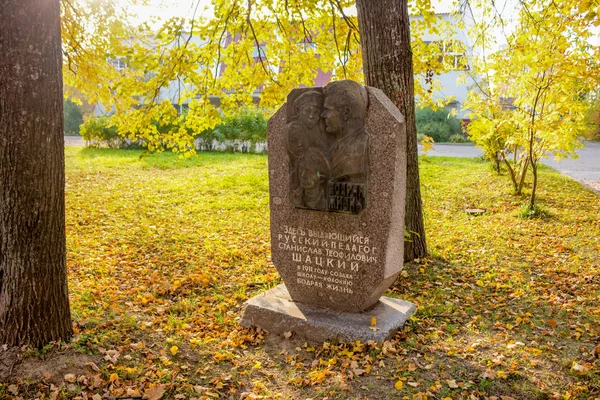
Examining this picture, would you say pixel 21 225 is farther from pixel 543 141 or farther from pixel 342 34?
pixel 543 141

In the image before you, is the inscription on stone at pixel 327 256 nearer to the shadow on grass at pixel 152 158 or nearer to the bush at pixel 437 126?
the shadow on grass at pixel 152 158

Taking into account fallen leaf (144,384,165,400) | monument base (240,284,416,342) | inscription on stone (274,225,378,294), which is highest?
inscription on stone (274,225,378,294)

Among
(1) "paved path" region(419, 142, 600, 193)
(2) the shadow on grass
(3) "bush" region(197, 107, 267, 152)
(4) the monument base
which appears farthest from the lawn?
(3) "bush" region(197, 107, 267, 152)

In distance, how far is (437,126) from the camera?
97.8ft

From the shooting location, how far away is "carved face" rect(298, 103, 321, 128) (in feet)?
15.3

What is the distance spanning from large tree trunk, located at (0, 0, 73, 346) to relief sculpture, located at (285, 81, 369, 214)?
80.9 inches

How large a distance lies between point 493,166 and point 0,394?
13.9 meters

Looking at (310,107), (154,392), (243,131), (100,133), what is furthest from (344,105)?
(100,133)

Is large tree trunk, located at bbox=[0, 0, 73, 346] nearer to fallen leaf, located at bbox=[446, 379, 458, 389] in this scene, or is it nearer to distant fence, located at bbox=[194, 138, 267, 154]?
fallen leaf, located at bbox=[446, 379, 458, 389]

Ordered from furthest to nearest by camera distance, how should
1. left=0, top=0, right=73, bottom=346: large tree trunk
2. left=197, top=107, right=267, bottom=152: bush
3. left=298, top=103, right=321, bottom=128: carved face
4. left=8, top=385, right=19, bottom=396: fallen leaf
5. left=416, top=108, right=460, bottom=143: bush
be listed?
left=416, top=108, right=460, bottom=143: bush → left=197, top=107, right=267, bottom=152: bush → left=298, top=103, right=321, bottom=128: carved face → left=0, top=0, right=73, bottom=346: large tree trunk → left=8, top=385, right=19, bottom=396: fallen leaf

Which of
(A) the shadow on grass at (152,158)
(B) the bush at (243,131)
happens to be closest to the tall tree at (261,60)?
(A) the shadow on grass at (152,158)

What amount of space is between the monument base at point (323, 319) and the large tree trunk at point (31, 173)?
6.18 feet

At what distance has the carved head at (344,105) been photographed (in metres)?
4.42

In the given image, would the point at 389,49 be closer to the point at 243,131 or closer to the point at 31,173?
the point at 31,173
